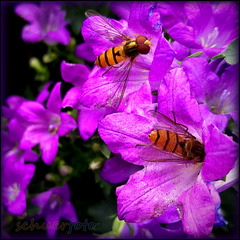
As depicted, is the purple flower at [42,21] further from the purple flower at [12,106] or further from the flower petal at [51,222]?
the flower petal at [51,222]

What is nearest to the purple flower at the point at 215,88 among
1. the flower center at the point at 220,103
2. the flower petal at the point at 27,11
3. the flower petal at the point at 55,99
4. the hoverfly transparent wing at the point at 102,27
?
the flower center at the point at 220,103

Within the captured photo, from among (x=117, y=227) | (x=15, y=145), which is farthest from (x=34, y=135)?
(x=117, y=227)

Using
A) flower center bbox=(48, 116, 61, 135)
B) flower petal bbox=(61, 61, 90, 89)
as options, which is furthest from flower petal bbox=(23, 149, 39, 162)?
flower petal bbox=(61, 61, 90, 89)

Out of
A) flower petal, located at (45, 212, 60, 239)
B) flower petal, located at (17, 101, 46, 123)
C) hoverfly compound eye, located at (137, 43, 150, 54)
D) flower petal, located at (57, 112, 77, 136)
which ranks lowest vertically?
flower petal, located at (45, 212, 60, 239)

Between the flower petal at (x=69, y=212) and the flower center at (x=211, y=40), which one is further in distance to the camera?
the flower petal at (x=69, y=212)

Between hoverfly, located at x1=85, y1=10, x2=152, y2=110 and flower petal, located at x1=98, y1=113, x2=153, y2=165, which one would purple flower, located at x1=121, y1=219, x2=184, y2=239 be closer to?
flower petal, located at x1=98, y1=113, x2=153, y2=165

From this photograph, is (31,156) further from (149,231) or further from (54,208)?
(149,231)
